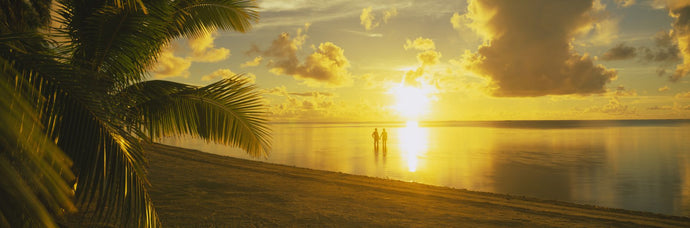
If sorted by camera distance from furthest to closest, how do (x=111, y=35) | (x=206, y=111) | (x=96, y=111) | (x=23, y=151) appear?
(x=206, y=111), (x=111, y=35), (x=96, y=111), (x=23, y=151)

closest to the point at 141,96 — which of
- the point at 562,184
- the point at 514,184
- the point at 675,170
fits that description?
the point at 514,184

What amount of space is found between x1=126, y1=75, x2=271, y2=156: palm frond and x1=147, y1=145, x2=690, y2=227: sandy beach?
1.80 metres

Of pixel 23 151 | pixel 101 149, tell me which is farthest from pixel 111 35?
pixel 23 151

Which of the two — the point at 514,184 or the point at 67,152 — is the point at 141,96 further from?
the point at 514,184

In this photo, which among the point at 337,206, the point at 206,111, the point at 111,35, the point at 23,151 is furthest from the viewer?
the point at 337,206

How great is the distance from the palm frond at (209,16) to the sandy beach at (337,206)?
3.33m

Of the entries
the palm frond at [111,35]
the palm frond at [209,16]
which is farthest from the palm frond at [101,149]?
the palm frond at [209,16]

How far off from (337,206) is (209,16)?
471 cm

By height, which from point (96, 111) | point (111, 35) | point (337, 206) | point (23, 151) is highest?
point (111, 35)

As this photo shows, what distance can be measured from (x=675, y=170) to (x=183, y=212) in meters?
25.0

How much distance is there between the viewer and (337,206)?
793 cm

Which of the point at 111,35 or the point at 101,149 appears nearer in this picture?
the point at 101,149

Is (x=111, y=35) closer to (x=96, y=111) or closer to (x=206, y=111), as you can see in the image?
(x=206, y=111)

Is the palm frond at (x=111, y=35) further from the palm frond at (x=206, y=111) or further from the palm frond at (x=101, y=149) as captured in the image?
the palm frond at (x=101, y=149)
